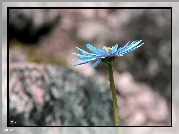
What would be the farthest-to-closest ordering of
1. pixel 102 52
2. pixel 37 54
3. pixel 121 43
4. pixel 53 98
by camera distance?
pixel 121 43, pixel 37 54, pixel 53 98, pixel 102 52

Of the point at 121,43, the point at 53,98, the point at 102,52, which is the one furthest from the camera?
the point at 121,43

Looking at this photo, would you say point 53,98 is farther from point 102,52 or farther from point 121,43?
point 121,43

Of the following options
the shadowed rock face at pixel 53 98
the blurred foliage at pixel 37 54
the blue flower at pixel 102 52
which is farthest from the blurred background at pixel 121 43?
the blue flower at pixel 102 52

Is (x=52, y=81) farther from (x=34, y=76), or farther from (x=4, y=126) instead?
(x=4, y=126)

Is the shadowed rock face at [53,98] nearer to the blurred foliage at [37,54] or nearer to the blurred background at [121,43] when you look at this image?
the blurred background at [121,43]

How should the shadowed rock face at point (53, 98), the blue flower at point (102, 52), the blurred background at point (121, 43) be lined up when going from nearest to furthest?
the blue flower at point (102, 52)
the shadowed rock face at point (53, 98)
the blurred background at point (121, 43)

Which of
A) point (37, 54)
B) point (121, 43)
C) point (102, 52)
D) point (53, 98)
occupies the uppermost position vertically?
point (121, 43)

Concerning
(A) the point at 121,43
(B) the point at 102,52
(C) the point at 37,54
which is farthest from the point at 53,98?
(A) the point at 121,43

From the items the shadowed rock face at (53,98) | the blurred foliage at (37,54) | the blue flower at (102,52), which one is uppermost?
the blurred foliage at (37,54)
